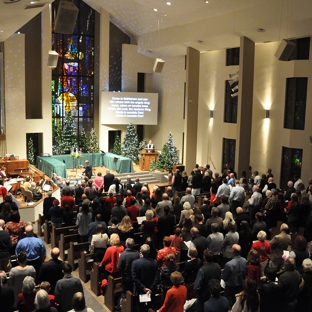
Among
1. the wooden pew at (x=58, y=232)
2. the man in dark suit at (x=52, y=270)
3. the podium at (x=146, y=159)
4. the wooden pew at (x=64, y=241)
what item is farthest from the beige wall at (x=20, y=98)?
the man in dark suit at (x=52, y=270)

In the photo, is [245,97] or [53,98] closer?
[245,97]

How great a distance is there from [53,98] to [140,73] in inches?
193

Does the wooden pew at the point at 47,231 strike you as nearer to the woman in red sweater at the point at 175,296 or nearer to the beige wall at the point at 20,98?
the woman in red sweater at the point at 175,296

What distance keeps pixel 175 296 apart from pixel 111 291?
1901 millimetres

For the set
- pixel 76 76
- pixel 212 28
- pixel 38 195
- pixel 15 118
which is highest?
pixel 212 28

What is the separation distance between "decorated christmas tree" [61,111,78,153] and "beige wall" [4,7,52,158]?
71 cm

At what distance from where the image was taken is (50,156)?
1866 centimetres

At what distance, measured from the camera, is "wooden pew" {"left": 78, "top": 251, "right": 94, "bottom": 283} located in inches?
291

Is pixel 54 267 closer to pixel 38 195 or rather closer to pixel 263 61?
pixel 38 195

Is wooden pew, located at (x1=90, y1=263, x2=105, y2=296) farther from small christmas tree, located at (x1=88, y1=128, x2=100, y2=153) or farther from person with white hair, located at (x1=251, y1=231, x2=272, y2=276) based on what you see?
small christmas tree, located at (x1=88, y1=128, x2=100, y2=153)

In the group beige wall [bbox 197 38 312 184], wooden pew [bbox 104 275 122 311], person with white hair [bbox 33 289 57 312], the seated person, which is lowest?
wooden pew [bbox 104 275 122 311]

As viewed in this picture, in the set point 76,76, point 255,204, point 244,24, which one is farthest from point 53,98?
point 255,204

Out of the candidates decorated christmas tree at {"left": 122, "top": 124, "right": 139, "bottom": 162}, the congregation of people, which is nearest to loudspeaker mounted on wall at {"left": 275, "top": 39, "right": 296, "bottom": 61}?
the congregation of people

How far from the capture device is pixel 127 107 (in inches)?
811
